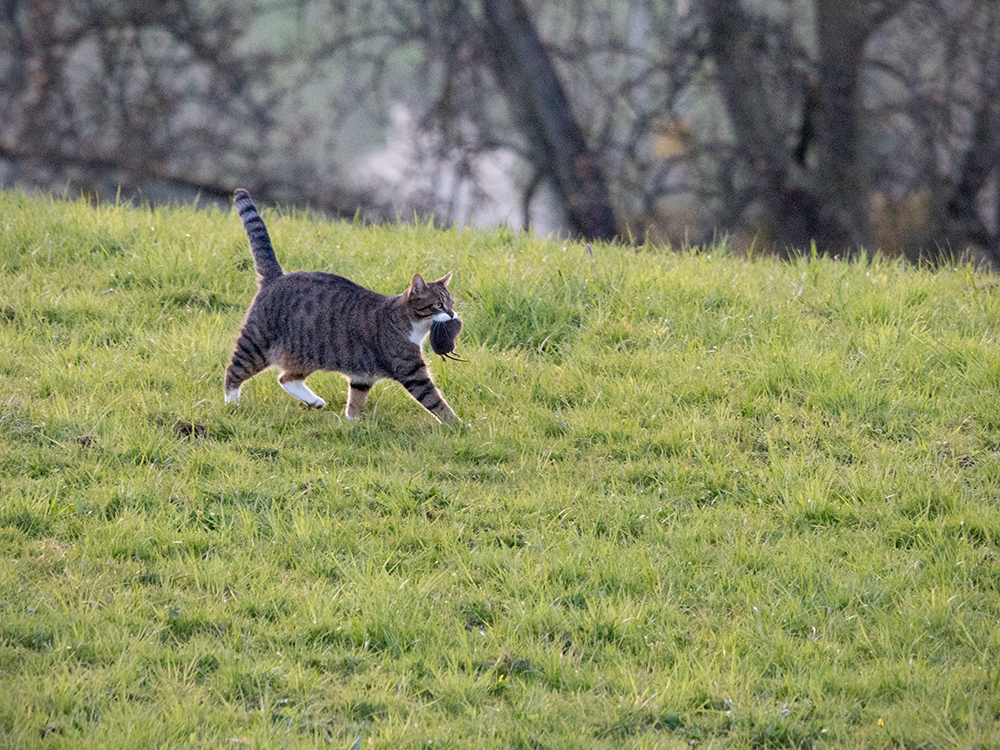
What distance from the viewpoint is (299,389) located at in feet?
23.7

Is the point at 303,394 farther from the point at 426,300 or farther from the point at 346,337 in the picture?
the point at 426,300

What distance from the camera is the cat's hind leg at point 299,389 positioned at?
23.5 feet

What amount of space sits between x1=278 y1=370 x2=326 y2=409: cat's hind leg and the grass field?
11 cm

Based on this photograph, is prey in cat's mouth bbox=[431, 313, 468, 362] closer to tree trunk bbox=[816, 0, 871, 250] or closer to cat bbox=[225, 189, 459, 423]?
cat bbox=[225, 189, 459, 423]

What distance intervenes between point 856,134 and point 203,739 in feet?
32.1

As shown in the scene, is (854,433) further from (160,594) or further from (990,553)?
(160,594)

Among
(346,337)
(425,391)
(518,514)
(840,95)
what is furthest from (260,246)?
(840,95)

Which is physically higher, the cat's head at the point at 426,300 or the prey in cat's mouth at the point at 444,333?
the cat's head at the point at 426,300

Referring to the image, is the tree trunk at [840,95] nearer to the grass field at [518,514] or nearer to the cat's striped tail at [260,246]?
the grass field at [518,514]

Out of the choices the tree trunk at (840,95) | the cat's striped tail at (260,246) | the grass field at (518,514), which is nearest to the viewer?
the grass field at (518,514)

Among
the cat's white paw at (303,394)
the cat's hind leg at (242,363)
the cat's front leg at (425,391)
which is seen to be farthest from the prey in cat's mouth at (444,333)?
the cat's hind leg at (242,363)

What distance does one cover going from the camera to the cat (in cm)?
691

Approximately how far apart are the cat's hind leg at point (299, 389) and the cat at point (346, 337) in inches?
0.7

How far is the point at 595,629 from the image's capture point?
4664mm
